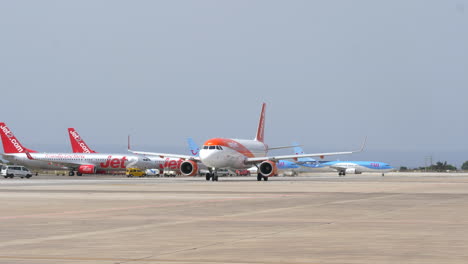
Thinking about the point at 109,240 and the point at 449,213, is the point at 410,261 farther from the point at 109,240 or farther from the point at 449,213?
the point at 449,213

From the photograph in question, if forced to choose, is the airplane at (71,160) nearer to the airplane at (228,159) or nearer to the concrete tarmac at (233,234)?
the airplane at (228,159)

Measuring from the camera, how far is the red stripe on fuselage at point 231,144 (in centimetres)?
7936

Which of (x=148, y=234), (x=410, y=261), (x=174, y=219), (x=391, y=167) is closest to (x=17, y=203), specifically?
(x=174, y=219)

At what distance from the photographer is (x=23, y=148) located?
127 m

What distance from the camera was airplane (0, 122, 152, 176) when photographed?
123 metres

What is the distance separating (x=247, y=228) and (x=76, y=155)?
108 m

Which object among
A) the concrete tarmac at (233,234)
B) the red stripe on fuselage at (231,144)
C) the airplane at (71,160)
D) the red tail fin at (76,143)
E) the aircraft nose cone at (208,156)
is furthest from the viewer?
the red tail fin at (76,143)

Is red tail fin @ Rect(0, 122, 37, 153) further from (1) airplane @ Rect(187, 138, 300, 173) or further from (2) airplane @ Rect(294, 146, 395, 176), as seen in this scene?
(2) airplane @ Rect(294, 146, 395, 176)

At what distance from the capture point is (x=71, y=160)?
124000mm

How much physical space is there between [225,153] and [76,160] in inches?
1986

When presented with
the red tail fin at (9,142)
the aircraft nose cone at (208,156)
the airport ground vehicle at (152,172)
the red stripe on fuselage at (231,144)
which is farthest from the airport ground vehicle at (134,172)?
the aircraft nose cone at (208,156)

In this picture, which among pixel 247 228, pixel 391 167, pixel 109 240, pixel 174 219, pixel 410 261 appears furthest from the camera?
pixel 391 167

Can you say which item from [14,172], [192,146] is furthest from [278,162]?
[14,172]

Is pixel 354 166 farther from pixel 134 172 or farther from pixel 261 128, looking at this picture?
pixel 261 128
